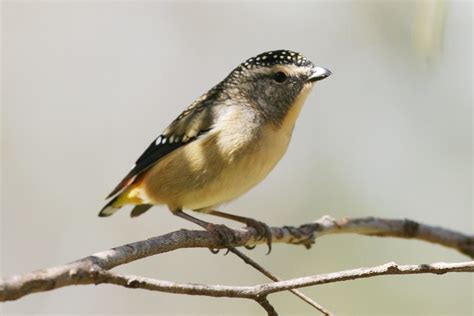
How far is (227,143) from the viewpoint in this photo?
471 centimetres

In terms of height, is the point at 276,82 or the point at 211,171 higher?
the point at 276,82

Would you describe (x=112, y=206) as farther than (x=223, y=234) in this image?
Yes

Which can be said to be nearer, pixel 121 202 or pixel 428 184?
pixel 121 202

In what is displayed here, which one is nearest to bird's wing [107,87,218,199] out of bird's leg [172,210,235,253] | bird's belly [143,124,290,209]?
bird's belly [143,124,290,209]

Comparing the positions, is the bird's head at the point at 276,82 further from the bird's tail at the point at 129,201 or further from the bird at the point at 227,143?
the bird's tail at the point at 129,201

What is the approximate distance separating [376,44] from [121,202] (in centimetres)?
412

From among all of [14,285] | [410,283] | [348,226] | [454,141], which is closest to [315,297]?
[410,283]

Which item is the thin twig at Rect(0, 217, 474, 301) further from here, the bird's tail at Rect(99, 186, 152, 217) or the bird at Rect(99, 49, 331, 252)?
the bird's tail at Rect(99, 186, 152, 217)

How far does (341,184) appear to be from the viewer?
734 centimetres

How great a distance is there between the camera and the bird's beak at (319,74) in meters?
4.93

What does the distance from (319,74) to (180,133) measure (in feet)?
3.61

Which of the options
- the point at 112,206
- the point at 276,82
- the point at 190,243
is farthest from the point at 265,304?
the point at 112,206

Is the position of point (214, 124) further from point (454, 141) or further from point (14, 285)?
point (454, 141)

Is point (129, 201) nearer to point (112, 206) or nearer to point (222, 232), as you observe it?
point (112, 206)
